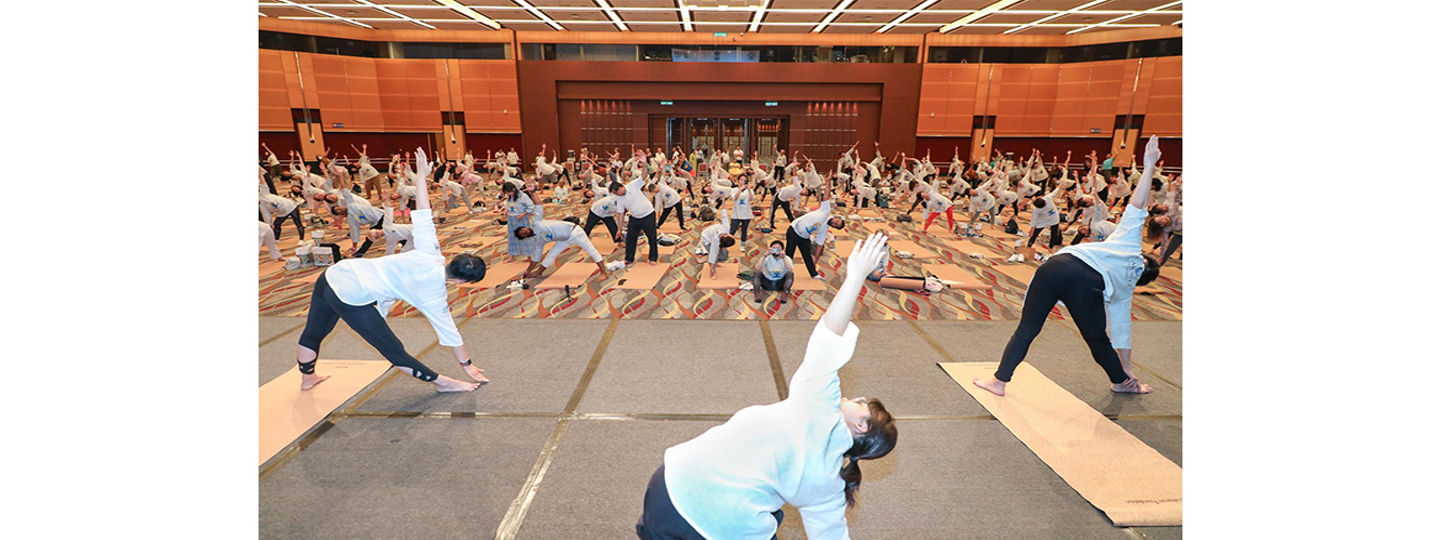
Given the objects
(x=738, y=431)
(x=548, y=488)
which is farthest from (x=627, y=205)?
(x=738, y=431)

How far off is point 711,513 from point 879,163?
58.4ft

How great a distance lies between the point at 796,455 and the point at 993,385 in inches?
127

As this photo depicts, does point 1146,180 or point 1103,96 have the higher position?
point 1103,96

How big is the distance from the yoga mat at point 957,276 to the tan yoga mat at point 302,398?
6.54 meters

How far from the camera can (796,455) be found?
164 centimetres

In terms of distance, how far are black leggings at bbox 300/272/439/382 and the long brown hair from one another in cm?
313

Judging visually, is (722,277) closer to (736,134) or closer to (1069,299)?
(1069,299)

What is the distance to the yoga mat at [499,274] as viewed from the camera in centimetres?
721

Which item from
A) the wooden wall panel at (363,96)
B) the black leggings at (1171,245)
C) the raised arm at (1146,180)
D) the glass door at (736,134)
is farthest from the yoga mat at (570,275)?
the wooden wall panel at (363,96)

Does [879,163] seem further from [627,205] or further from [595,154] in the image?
[627,205]

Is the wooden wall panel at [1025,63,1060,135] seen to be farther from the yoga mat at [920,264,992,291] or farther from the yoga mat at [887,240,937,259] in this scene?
the yoga mat at [920,264,992,291]

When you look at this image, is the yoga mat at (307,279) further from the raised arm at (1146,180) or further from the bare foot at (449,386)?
the raised arm at (1146,180)

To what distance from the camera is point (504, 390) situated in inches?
167

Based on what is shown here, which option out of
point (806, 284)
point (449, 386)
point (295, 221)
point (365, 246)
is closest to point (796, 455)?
point (449, 386)
